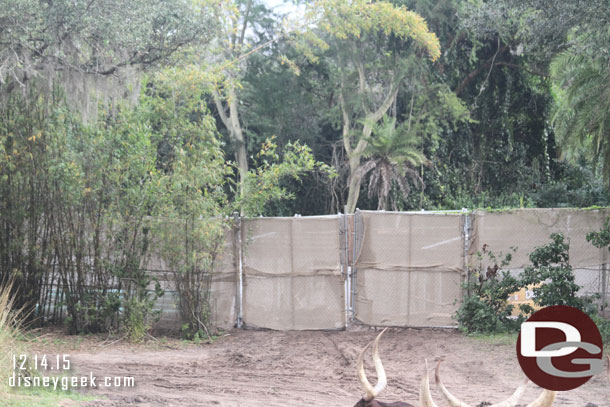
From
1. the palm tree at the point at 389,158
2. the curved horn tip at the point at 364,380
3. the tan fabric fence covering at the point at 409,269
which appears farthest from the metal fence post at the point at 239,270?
the palm tree at the point at 389,158

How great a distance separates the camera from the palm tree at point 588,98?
9773mm

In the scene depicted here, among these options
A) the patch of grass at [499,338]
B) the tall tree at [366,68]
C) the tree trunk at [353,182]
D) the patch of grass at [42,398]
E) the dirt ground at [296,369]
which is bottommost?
the dirt ground at [296,369]

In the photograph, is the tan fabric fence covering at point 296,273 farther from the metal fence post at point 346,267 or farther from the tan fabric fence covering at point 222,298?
the tan fabric fence covering at point 222,298

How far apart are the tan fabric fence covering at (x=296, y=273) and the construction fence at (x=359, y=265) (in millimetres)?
18

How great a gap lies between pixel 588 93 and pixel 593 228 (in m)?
2.38

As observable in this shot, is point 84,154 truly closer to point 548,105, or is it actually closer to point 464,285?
point 464,285

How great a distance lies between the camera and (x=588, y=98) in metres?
10.5

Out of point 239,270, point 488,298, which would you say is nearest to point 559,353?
point 488,298

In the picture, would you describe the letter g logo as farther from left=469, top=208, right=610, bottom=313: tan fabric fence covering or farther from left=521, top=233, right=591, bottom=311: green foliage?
left=469, top=208, right=610, bottom=313: tan fabric fence covering

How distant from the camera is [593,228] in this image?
10.9 metres

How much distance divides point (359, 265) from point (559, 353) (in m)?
7.19

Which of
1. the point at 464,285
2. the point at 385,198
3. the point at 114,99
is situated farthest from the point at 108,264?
the point at 385,198

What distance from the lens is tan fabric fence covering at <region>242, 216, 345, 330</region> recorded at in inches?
443

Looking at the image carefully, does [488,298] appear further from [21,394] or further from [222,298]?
[21,394]
